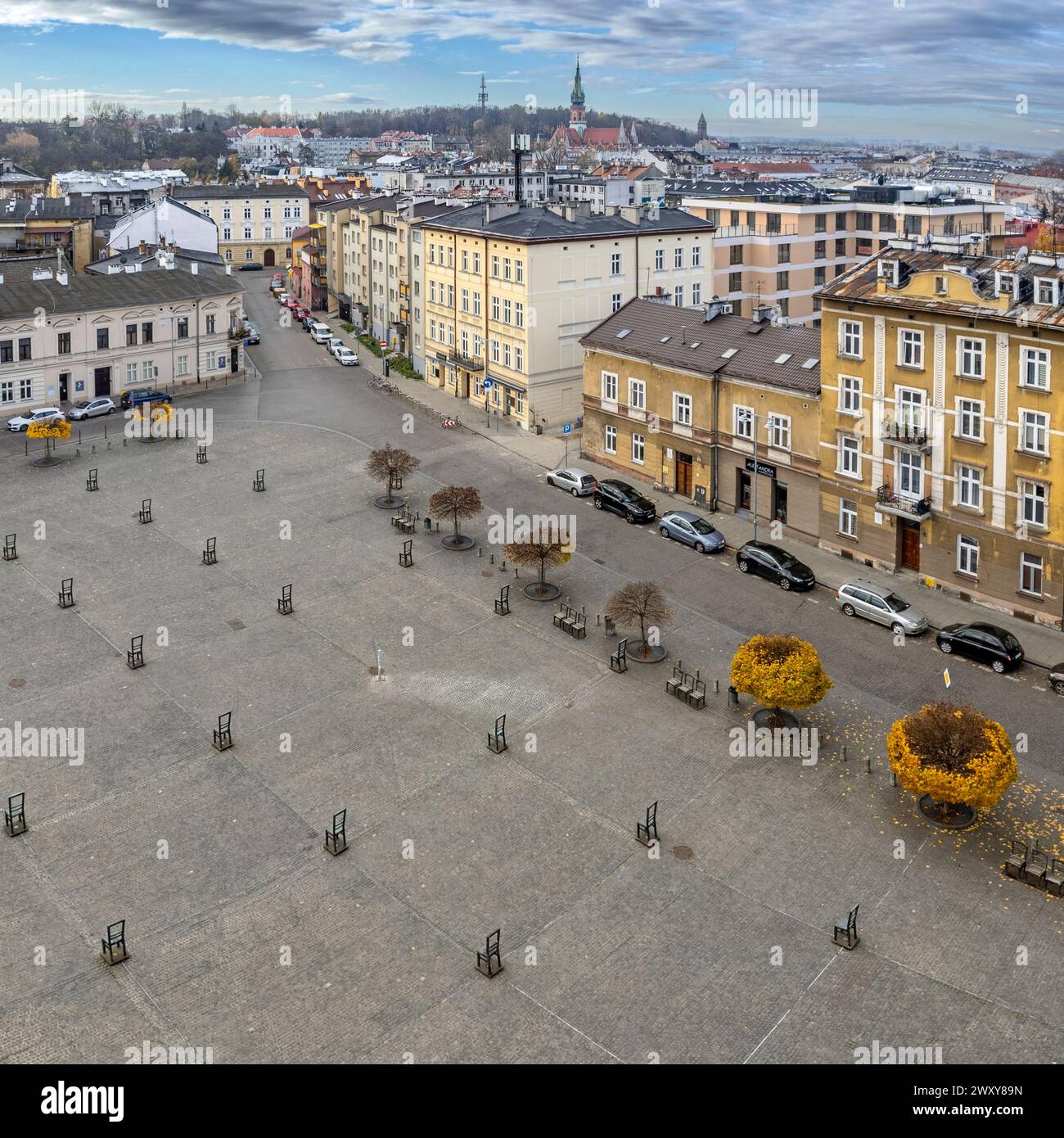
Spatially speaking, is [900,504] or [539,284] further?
[539,284]

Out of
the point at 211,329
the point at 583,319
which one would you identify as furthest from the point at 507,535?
the point at 211,329

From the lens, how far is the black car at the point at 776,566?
38.7 m

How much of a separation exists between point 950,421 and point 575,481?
17709 millimetres

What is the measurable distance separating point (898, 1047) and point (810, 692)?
10.5m

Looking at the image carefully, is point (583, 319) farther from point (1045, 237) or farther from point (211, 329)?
point (1045, 237)

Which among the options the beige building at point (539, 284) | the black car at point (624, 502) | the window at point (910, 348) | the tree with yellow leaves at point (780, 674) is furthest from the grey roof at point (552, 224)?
the tree with yellow leaves at point (780, 674)

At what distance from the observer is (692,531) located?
42.6 meters

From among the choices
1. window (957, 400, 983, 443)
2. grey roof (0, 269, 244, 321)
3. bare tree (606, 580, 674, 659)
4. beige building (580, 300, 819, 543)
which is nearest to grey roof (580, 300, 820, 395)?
beige building (580, 300, 819, 543)

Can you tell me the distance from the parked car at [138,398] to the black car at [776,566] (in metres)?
39.3

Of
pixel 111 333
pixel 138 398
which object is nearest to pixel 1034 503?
pixel 138 398

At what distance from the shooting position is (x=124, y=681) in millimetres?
31906

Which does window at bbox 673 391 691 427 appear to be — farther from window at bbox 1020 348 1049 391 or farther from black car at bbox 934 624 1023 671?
black car at bbox 934 624 1023 671

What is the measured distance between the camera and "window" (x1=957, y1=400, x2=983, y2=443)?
35.5 metres

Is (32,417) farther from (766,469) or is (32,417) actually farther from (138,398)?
(766,469)
